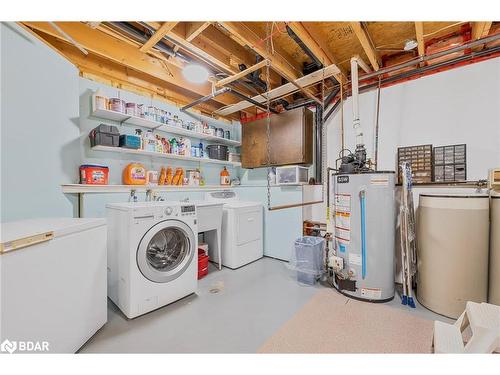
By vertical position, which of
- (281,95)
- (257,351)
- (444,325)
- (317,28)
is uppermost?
(317,28)

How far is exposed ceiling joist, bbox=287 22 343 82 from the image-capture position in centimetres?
190

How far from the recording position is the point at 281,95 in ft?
9.96

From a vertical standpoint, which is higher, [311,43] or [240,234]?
[311,43]

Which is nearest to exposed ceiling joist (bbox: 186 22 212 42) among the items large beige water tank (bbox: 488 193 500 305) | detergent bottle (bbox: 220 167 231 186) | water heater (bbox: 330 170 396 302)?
water heater (bbox: 330 170 396 302)

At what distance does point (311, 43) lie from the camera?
6.91 feet

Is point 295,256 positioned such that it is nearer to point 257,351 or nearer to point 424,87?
point 257,351

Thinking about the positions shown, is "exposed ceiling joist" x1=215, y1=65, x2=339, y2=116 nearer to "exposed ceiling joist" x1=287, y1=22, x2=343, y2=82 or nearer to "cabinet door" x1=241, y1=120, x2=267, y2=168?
"exposed ceiling joist" x1=287, y1=22, x2=343, y2=82

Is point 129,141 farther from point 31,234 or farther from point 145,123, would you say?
point 31,234

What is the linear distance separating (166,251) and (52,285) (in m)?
1.00

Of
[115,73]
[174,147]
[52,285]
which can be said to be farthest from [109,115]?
[52,285]

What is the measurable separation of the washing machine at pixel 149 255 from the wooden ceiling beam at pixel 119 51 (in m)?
1.69

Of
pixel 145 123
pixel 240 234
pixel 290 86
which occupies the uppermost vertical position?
pixel 290 86
